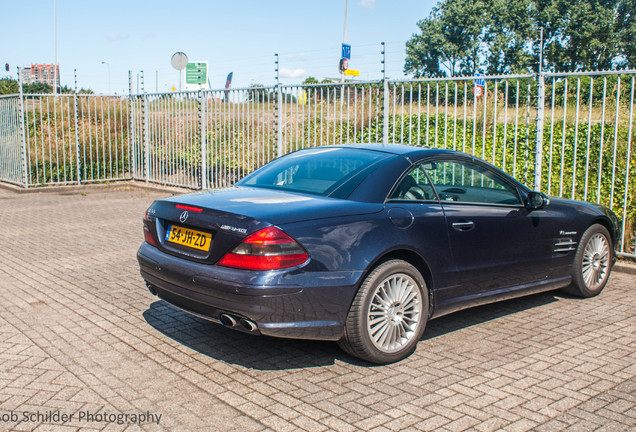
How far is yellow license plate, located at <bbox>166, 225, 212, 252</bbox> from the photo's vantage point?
4.32 m

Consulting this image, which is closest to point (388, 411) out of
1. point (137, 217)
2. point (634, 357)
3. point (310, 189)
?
point (310, 189)

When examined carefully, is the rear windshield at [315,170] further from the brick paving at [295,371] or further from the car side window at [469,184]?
the brick paving at [295,371]

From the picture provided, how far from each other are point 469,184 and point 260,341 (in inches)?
85.5

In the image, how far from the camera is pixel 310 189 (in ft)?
15.9

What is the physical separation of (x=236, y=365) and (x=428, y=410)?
1421 mm

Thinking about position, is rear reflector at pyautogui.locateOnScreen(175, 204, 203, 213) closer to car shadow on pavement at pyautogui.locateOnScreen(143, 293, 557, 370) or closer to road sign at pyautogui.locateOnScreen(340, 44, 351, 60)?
car shadow on pavement at pyautogui.locateOnScreen(143, 293, 557, 370)

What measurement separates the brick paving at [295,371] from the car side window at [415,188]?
1.15 m

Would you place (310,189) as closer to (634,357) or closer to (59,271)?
(634,357)

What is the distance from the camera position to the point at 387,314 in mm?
4496

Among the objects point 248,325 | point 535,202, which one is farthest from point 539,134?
point 248,325

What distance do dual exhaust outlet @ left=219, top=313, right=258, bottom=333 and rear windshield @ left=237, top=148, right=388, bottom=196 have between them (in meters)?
1.14

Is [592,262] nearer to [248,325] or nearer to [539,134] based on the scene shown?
[539,134]

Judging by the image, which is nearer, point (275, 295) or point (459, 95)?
point (275, 295)

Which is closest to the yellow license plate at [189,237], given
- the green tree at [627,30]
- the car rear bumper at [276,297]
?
the car rear bumper at [276,297]
